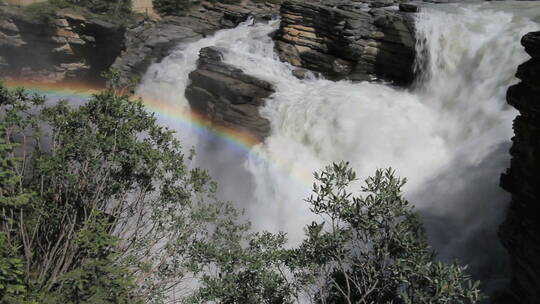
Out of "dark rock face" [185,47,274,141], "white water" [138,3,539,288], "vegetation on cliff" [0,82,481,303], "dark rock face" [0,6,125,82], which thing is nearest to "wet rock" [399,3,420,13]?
"white water" [138,3,539,288]

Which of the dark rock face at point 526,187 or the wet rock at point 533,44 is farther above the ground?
the wet rock at point 533,44

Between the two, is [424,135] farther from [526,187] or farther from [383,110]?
[526,187]

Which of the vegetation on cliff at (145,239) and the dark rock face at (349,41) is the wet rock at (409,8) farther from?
the vegetation on cliff at (145,239)

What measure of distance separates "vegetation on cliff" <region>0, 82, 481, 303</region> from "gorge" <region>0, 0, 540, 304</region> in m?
2.73

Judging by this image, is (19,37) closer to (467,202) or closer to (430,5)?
(430,5)

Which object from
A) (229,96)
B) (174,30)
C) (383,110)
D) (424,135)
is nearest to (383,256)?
(424,135)

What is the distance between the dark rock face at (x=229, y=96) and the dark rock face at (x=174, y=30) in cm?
520

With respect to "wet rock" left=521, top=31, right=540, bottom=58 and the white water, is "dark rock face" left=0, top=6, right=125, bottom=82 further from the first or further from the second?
"wet rock" left=521, top=31, right=540, bottom=58

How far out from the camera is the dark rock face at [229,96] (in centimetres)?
1764

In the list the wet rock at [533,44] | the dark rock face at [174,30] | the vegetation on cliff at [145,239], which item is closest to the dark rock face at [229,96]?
the dark rock face at [174,30]

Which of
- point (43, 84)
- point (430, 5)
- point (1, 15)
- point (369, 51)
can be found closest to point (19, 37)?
point (1, 15)

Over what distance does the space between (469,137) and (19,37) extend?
82.1 feet

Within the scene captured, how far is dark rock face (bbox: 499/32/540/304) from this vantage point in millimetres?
7242

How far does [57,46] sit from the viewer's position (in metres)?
28.2
